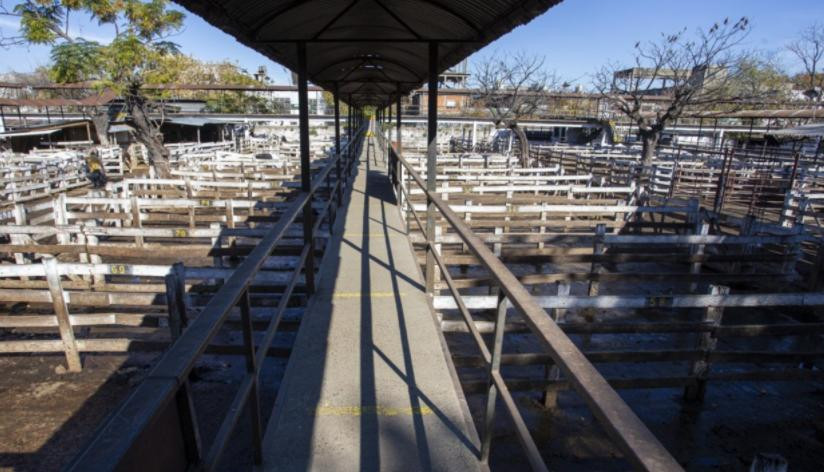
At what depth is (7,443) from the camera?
4543 mm

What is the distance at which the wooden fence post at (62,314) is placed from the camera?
16.8ft

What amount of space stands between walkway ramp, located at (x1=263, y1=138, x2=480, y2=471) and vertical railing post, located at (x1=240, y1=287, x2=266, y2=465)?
126mm

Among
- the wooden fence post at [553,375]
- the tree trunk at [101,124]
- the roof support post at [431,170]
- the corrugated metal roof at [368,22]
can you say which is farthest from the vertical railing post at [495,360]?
the tree trunk at [101,124]

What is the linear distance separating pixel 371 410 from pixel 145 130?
16.9 meters

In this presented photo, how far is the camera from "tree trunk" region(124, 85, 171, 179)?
16.2 m

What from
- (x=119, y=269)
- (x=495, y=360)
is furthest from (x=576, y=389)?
(x=119, y=269)

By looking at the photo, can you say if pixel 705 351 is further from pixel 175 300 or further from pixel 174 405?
pixel 174 405

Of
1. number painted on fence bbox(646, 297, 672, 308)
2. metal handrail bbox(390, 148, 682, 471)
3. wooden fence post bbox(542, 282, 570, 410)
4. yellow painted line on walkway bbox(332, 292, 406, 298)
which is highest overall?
metal handrail bbox(390, 148, 682, 471)

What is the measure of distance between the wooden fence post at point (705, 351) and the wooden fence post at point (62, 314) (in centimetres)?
704

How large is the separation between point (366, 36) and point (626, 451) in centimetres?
568

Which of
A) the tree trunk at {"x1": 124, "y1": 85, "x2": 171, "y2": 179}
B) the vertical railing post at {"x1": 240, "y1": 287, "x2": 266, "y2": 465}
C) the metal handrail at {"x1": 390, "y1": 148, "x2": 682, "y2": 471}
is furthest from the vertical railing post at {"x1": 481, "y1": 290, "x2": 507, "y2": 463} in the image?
the tree trunk at {"x1": 124, "y1": 85, "x2": 171, "y2": 179}

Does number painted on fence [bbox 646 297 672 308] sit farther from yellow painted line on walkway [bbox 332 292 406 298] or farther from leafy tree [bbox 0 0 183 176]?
leafy tree [bbox 0 0 183 176]

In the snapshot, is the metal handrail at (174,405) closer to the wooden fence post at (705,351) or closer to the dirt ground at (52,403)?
the dirt ground at (52,403)

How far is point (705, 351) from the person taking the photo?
203 inches
